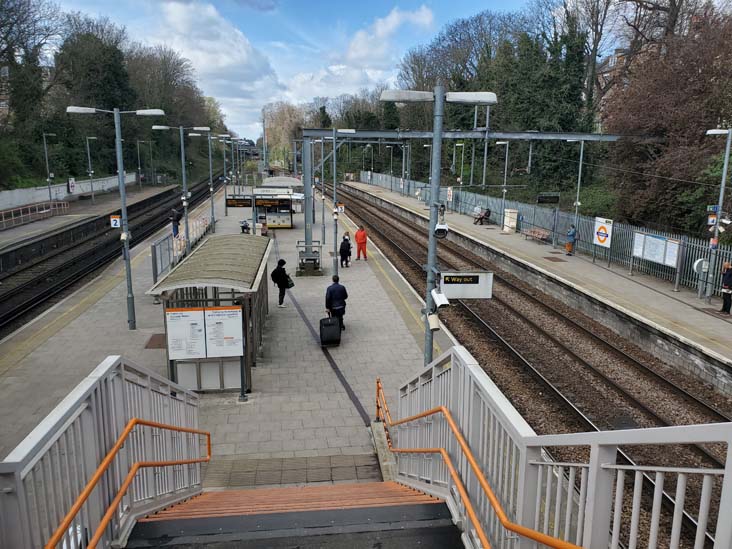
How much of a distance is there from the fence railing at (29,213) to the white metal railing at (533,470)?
1472 inches

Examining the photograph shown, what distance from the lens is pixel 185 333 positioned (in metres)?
10.6

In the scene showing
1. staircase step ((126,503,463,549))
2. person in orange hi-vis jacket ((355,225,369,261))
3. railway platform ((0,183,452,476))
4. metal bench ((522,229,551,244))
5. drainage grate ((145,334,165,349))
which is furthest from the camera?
metal bench ((522,229,551,244))

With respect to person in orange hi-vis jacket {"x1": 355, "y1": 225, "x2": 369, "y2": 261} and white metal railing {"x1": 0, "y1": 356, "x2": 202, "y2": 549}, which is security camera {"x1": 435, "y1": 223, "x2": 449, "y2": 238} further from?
person in orange hi-vis jacket {"x1": 355, "y1": 225, "x2": 369, "y2": 261}

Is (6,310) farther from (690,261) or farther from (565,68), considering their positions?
(565,68)

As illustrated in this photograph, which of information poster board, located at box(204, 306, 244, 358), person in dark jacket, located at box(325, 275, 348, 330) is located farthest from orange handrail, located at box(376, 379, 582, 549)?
person in dark jacket, located at box(325, 275, 348, 330)

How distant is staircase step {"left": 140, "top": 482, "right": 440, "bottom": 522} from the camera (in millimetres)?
4902

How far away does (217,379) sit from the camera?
1119 centimetres

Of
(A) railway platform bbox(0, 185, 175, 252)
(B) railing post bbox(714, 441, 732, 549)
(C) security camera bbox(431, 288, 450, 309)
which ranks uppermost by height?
(B) railing post bbox(714, 441, 732, 549)

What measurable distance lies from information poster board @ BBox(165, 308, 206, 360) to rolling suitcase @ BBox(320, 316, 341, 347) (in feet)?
12.0

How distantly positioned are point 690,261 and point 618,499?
18.7 m

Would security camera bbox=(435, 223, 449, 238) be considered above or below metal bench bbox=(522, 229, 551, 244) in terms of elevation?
above

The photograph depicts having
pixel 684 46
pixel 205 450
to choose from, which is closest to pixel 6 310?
pixel 205 450

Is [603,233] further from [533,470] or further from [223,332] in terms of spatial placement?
[533,470]

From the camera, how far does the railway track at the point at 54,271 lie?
18.7 meters
